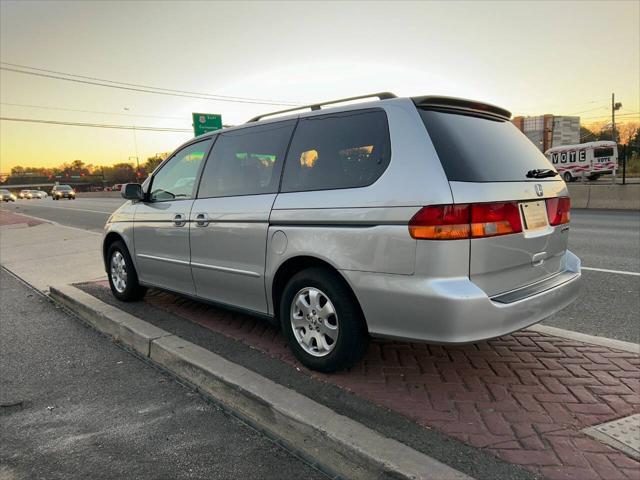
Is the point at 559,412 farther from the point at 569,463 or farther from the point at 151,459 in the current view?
the point at 151,459

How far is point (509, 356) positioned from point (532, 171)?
4.61 ft

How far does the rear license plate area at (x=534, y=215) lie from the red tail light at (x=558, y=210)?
0.07m

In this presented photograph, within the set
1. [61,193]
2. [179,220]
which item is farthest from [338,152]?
[61,193]

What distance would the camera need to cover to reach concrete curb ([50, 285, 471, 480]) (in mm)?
2252

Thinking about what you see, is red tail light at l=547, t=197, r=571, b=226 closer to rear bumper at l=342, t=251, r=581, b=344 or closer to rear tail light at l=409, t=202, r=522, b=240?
rear bumper at l=342, t=251, r=581, b=344

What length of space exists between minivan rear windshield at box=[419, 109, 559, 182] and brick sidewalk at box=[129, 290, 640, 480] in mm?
1358

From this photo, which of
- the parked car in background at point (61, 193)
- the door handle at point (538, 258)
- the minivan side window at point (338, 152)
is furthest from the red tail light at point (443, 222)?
the parked car in background at point (61, 193)

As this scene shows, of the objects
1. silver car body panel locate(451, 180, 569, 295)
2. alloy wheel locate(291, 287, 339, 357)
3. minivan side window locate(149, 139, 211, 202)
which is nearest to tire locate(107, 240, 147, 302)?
minivan side window locate(149, 139, 211, 202)

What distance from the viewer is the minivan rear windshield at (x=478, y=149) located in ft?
9.11

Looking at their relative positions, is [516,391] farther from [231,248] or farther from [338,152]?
[231,248]

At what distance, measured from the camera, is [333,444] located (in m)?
2.45

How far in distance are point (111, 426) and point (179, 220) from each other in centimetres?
200

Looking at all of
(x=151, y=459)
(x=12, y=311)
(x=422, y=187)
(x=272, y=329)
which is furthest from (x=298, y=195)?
(x=12, y=311)

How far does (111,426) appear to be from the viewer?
9.68 feet
